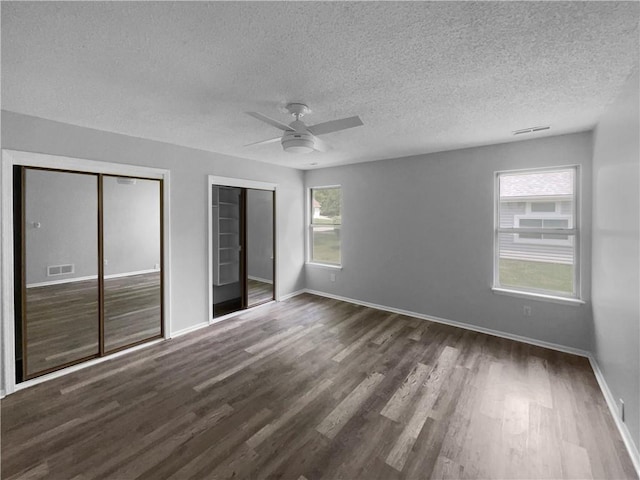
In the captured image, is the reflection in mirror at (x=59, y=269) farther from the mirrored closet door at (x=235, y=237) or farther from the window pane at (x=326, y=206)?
the window pane at (x=326, y=206)

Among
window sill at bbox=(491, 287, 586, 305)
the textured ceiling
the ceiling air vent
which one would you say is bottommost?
window sill at bbox=(491, 287, 586, 305)

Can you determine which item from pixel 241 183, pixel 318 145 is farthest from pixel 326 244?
pixel 318 145

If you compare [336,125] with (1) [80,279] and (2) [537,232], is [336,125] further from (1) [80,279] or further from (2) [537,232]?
(1) [80,279]

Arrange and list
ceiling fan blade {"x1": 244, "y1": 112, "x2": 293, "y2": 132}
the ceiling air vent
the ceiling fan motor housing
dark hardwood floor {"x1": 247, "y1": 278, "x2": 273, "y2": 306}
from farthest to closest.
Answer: dark hardwood floor {"x1": 247, "y1": 278, "x2": 273, "y2": 306} → the ceiling air vent → the ceiling fan motor housing → ceiling fan blade {"x1": 244, "y1": 112, "x2": 293, "y2": 132}

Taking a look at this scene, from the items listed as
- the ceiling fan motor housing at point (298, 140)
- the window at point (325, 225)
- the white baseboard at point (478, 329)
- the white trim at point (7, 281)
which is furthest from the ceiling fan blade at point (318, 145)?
the white baseboard at point (478, 329)

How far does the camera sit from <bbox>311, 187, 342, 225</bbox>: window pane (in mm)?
5387

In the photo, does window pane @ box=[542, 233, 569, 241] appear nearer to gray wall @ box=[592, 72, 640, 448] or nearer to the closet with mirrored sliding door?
gray wall @ box=[592, 72, 640, 448]

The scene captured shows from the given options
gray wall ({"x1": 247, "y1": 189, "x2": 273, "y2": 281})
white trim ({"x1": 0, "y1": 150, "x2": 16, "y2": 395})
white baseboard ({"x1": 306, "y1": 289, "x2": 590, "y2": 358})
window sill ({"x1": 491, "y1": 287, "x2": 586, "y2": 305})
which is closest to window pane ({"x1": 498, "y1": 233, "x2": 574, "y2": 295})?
window sill ({"x1": 491, "y1": 287, "x2": 586, "y2": 305})

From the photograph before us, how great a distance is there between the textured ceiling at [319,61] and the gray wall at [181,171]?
0.59ft

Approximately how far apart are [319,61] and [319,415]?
2.57m

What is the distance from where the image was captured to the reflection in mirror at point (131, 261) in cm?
317

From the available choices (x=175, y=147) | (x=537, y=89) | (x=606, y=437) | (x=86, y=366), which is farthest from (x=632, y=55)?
(x=86, y=366)

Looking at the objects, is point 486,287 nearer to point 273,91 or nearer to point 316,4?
point 273,91

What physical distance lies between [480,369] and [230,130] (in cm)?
371
